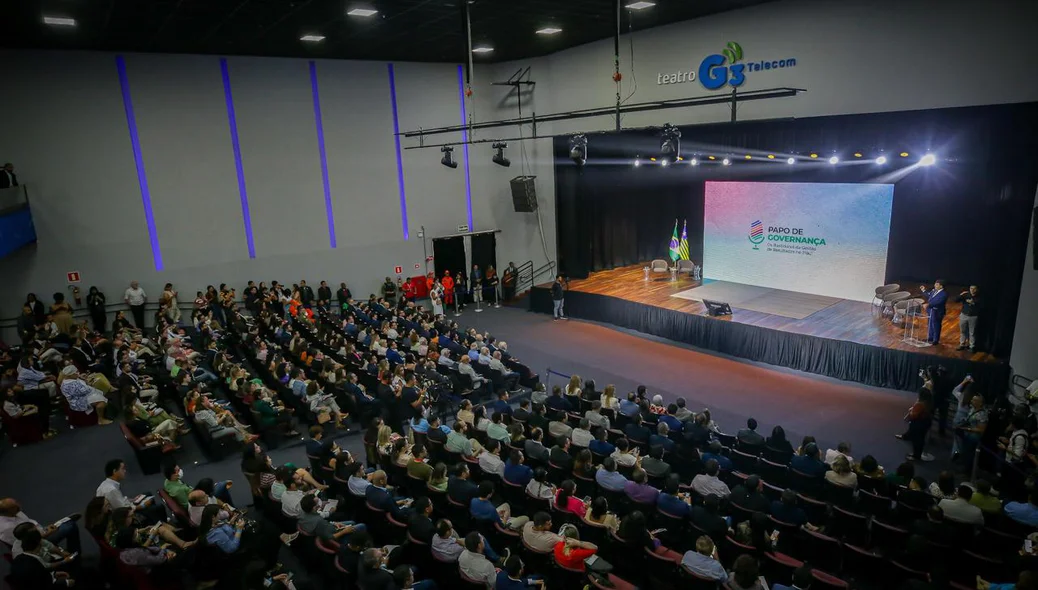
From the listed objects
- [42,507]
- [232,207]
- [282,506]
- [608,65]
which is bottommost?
[42,507]

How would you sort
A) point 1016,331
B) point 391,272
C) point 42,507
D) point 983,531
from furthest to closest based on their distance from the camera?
point 391,272, point 1016,331, point 42,507, point 983,531

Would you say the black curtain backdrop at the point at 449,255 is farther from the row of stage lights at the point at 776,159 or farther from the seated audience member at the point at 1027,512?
the seated audience member at the point at 1027,512

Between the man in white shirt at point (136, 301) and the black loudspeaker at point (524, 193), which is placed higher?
the black loudspeaker at point (524, 193)

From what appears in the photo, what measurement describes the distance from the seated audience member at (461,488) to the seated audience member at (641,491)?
150 centimetres

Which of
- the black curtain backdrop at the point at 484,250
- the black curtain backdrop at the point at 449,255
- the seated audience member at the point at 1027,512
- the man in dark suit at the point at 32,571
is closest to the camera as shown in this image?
the man in dark suit at the point at 32,571

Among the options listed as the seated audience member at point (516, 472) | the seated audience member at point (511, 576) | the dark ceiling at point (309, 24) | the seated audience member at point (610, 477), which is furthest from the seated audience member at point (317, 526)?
the dark ceiling at point (309, 24)

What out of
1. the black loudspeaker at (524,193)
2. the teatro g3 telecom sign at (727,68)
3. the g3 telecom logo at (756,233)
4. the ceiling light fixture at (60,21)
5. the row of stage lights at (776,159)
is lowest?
the g3 telecom logo at (756,233)

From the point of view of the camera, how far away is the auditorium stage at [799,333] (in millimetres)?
9844

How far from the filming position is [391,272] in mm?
17641

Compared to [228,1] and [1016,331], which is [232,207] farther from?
[1016,331]

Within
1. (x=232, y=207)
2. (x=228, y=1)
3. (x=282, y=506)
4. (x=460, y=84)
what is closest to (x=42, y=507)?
(x=282, y=506)

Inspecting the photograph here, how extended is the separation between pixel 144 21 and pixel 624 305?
11.4 meters

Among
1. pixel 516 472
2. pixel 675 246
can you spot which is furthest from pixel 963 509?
pixel 675 246

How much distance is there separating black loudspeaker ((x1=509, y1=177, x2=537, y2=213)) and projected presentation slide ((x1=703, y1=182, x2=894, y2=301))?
194 inches
